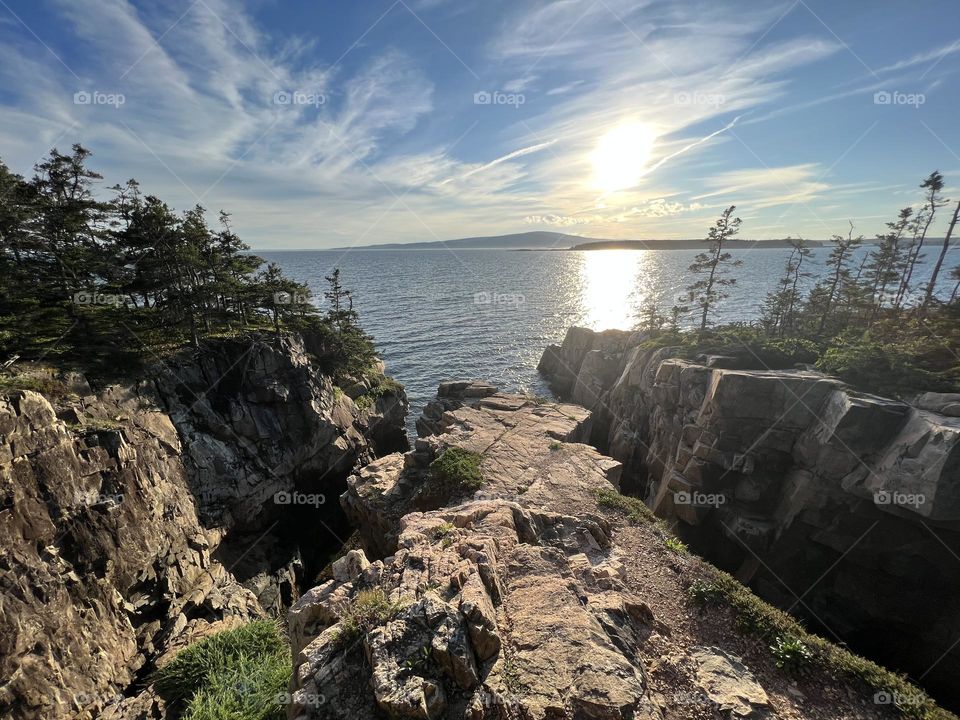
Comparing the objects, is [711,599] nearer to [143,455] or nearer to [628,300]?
[143,455]

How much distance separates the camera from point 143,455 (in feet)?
65.2

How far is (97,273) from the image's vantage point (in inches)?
1072

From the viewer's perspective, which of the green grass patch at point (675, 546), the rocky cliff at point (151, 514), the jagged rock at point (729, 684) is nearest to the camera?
the jagged rock at point (729, 684)

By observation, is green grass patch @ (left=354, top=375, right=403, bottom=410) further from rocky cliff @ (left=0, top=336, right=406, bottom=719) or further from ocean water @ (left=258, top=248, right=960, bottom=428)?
rocky cliff @ (left=0, top=336, right=406, bottom=719)

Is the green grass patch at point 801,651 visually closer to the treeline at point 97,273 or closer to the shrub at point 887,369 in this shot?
Answer: the shrub at point 887,369

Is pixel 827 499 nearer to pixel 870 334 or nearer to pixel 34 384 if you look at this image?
pixel 870 334

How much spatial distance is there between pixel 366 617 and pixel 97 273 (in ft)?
107

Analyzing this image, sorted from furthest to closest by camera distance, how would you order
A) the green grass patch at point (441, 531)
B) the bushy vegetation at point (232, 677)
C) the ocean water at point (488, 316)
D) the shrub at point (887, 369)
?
the ocean water at point (488, 316)
the shrub at point (887, 369)
the green grass patch at point (441, 531)
the bushy vegetation at point (232, 677)

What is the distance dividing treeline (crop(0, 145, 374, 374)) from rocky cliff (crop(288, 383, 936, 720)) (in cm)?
2219

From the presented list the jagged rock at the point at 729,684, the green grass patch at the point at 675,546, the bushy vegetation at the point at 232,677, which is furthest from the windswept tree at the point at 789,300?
the bushy vegetation at the point at 232,677

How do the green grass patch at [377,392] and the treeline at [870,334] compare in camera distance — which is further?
the green grass patch at [377,392]

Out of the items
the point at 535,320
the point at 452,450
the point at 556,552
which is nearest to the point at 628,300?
the point at 535,320

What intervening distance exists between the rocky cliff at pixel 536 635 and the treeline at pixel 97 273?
22.2 metres

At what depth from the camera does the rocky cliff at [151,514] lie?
13.6m
